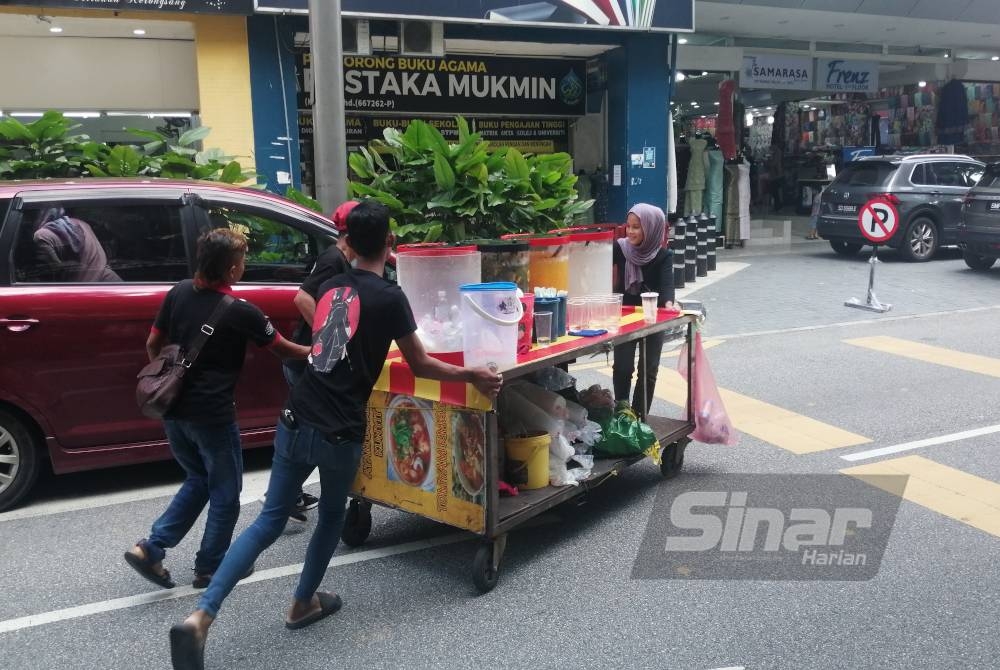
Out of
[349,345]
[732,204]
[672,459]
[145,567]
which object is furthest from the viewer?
[732,204]

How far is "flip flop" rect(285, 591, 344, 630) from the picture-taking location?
3.77m

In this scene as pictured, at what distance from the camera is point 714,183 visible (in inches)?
663

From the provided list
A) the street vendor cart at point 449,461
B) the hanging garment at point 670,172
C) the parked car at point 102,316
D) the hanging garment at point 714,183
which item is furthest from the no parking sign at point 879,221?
the parked car at point 102,316

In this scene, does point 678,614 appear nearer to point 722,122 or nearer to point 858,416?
point 858,416

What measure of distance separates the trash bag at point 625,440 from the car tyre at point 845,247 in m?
12.8

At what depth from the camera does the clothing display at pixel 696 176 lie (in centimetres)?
1648

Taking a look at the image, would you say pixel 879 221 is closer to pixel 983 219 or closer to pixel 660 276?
pixel 983 219

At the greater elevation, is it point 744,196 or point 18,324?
point 744,196

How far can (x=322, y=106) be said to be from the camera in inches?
288

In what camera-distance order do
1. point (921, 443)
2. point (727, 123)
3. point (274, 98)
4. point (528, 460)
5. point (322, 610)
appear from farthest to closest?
point (727, 123), point (274, 98), point (921, 443), point (528, 460), point (322, 610)

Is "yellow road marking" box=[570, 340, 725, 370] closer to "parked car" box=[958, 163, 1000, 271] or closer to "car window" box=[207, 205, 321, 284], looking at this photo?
"car window" box=[207, 205, 321, 284]

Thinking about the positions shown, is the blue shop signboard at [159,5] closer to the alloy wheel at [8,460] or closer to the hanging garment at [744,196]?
the alloy wheel at [8,460]

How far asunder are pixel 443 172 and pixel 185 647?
12.8ft

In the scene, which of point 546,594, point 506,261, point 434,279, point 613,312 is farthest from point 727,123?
point 546,594
